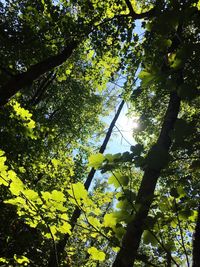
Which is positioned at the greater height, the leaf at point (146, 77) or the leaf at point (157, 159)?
the leaf at point (146, 77)

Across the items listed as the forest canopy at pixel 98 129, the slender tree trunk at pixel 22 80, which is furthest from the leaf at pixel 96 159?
the slender tree trunk at pixel 22 80

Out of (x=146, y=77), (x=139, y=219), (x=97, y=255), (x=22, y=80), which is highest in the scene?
(x=22, y=80)

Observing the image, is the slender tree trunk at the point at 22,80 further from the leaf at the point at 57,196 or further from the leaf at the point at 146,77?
the leaf at the point at 146,77

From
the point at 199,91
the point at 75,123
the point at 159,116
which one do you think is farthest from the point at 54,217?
the point at 75,123

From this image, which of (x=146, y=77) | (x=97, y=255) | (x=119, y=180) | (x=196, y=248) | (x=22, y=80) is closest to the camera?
(x=196, y=248)

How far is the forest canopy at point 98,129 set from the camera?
1.42 meters

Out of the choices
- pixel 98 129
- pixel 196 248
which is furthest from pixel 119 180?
pixel 98 129

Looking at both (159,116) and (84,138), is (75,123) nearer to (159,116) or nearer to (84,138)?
(84,138)

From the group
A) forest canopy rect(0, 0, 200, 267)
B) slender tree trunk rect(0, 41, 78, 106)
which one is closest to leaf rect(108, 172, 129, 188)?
forest canopy rect(0, 0, 200, 267)

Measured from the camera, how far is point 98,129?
19.8 meters

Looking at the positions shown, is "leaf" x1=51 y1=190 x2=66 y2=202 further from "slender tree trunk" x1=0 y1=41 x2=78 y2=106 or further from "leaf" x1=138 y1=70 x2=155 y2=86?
"slender tree trunk" x1=0 y1=41 x2=78 y2=106

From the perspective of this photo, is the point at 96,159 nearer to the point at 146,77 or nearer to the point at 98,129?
the point at 146,77

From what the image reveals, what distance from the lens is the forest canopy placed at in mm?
1422

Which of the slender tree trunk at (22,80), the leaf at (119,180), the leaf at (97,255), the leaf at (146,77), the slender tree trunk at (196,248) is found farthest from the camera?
the slender tree trunk at (22,80)
